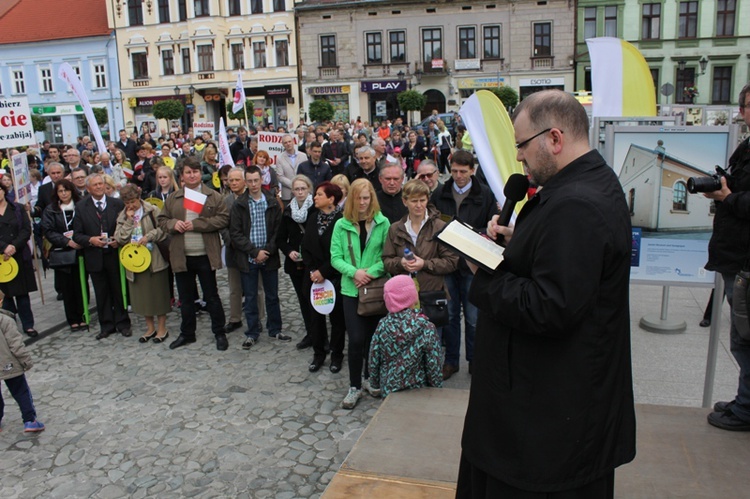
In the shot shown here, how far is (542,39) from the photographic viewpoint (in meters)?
42.1

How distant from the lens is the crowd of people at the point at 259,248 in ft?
17.3

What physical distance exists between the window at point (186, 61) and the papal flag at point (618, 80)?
4320cm

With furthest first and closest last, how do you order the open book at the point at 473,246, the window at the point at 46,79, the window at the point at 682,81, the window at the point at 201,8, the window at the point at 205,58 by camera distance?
the window at the point at 46,79
the window at the point at 205,58
the window at the point at 201,8
the window at the point at 682,81
the open book at the point at 473,246

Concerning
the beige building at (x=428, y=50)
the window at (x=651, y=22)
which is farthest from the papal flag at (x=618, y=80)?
the window at (x=651, y=22)

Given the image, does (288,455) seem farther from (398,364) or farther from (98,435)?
(98,435)

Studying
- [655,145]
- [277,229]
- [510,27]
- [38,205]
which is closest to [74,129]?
[510,27]

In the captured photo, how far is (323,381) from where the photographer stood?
5652mm

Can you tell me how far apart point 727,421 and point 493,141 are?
250 cm

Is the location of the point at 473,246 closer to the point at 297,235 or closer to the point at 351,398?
the point at 351,398

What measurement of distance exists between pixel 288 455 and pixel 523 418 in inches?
110

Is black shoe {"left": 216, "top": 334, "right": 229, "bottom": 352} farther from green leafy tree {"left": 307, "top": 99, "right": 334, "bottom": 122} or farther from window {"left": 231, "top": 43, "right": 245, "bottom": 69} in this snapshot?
window {"left": 231, "top": 43, "right": 245, "bottom": 69}

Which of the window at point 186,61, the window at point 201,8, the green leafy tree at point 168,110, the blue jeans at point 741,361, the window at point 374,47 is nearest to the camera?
the blue jeans at point 741,361

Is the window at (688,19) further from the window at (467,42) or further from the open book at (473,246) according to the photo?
the open book at (473,246)

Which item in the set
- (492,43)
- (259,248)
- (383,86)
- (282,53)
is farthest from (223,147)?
(282,53)
